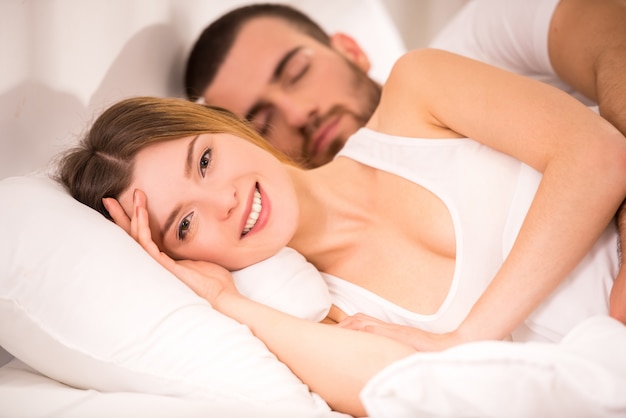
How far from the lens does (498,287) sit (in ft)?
3.57

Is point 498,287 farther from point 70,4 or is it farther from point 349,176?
point 70,4

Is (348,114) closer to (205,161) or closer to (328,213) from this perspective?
(328,213)

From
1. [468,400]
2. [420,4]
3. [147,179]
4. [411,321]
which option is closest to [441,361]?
[468,400]

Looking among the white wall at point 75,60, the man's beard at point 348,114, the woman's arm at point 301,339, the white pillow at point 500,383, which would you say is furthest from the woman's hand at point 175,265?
the man's beard at point 348,114

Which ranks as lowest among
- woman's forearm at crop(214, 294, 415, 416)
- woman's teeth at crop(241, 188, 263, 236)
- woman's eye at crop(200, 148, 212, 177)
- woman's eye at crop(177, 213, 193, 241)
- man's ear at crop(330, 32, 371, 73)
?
woman's forearm at crop(214, 294, 415, 416)

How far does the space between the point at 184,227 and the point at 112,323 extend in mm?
259

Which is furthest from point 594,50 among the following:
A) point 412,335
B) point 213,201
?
point 213,201

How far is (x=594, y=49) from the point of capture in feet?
4.87

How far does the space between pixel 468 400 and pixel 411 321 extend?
445 mm

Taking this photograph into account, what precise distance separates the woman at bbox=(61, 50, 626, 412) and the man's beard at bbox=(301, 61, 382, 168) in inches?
23.8

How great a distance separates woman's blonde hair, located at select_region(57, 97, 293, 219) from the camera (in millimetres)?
1249

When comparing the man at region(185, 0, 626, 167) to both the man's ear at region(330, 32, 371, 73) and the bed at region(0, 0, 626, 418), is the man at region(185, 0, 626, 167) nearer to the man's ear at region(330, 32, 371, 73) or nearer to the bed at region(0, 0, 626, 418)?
the man's ear at region(330, 32, 371, 73)

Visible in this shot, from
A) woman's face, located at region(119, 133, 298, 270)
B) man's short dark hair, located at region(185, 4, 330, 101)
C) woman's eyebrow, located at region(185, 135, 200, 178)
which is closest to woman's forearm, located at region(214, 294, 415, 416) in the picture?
woman's face, located at region(119, 133, 298, 270)

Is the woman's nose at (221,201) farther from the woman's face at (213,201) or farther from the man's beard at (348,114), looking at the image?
the man's beard at (348,114)
